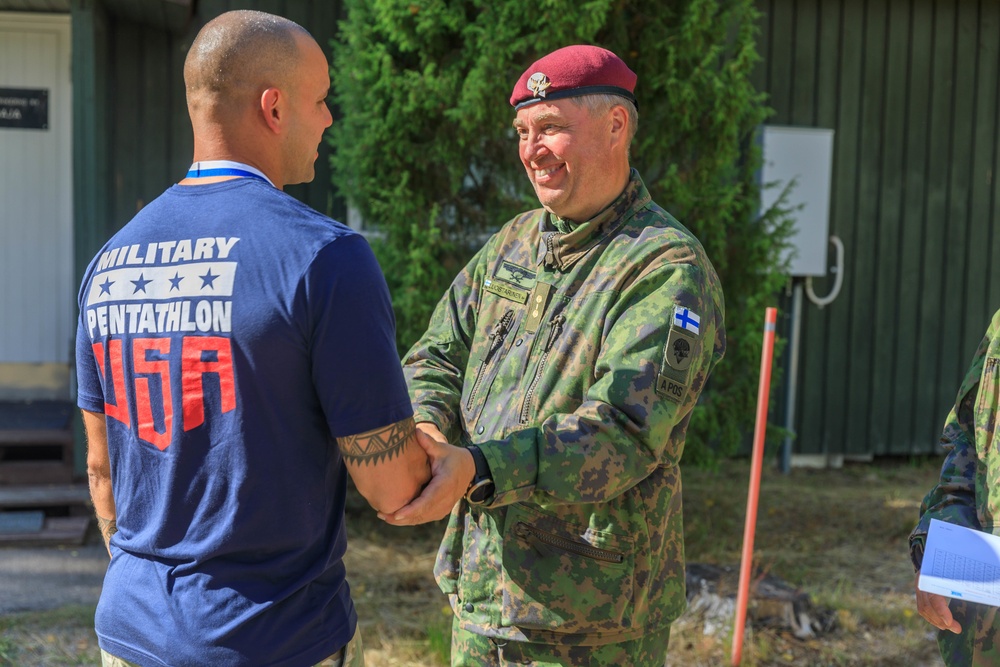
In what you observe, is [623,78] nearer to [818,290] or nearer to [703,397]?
[703,397]

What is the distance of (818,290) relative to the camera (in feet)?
25.7

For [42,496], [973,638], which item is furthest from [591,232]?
[42,496]

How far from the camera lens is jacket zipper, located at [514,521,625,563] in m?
2.18

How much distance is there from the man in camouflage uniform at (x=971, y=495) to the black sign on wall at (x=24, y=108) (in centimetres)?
626

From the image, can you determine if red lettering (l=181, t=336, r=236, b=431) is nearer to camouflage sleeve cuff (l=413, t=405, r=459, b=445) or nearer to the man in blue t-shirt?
the man in blue t-shirt

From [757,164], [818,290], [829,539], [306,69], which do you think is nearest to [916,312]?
[818,290]

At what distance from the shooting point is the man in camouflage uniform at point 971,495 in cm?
216

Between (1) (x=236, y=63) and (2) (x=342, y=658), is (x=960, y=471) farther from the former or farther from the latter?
(1) (x=236, y=63)

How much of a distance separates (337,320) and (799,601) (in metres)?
3.55

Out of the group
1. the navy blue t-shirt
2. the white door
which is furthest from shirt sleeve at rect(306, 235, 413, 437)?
the white door

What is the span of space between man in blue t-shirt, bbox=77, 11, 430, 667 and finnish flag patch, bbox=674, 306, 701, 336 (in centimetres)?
66

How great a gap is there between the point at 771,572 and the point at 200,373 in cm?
Result: 431

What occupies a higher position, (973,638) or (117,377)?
(117,377)

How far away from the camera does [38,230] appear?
22.3ft
